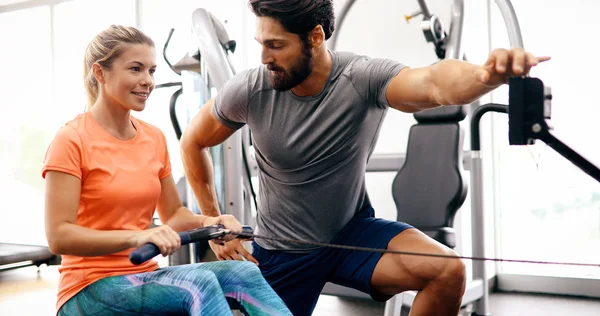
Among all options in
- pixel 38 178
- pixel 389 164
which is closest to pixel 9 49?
pixel 38 178

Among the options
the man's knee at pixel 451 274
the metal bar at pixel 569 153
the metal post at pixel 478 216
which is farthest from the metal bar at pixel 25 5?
the metal bar at pixel 569 153

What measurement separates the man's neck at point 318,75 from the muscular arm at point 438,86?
0.21m

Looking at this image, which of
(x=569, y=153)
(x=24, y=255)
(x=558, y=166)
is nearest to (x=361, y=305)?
(x=558, y=166)

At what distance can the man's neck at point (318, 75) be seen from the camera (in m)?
1.64

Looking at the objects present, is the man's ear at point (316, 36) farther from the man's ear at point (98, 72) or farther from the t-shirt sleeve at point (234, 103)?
the man's ear at point (98, 72)

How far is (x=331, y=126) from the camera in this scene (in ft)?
5.38

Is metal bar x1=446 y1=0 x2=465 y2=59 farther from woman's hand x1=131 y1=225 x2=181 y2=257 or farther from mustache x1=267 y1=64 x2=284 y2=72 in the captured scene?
woman's hand x1=131 y1=225 x2=181 y2=257

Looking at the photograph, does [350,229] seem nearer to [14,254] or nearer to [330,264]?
[330,264]

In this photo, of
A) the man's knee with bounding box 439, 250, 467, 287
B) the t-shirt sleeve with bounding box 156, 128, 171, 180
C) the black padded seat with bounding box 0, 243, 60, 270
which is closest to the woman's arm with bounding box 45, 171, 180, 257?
the t-shirt sleeve with bounding box 156, 128, 171, 180

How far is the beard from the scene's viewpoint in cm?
160

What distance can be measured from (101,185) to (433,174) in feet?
5.66

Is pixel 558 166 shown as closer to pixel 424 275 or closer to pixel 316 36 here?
pixel 424 275

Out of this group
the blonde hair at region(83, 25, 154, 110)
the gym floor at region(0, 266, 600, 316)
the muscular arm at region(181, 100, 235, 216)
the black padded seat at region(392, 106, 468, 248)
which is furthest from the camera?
the gym floor at region(0, 266, 600, 316)

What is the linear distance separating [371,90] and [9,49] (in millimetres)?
5312
